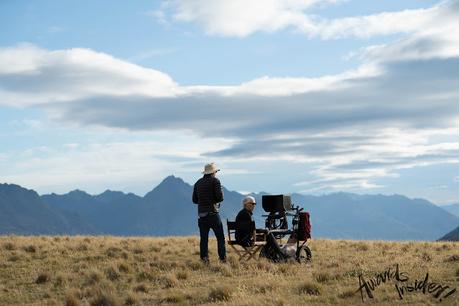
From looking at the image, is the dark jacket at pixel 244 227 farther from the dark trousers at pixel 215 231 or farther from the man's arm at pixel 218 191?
the man's arm at pixel 218 191

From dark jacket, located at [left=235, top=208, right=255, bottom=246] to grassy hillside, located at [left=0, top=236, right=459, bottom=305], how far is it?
928mm

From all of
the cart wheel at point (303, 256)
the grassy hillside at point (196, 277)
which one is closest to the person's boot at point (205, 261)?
the grassy hillside at point (196, 277)

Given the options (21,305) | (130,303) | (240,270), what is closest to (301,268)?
(240,270)

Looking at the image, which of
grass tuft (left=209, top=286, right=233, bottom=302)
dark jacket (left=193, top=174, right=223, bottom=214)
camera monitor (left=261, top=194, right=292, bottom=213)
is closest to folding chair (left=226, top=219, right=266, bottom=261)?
dark jacket (left=193, top=174, right=223, bottom=214)

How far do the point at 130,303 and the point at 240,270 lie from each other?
409 cm

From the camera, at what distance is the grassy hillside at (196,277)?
11.1 meters

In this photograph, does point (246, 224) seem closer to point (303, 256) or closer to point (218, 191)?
point (218, 191)

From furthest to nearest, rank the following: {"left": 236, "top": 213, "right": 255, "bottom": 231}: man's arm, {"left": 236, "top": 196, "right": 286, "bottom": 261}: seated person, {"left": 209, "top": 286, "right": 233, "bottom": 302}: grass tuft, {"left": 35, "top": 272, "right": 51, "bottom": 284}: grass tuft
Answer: {"left": 236, "top": 213, "right": 255, "bottom": 231}: man's arm < {"left": 236, "top": 196, "right": 286, "bottom": 261}: seated person < {"left": 35, "top": 272, "right": 51, "bottom": 284}: grass tuft < {"left": 209, "top": 286, "right": 233, "bottom": 302}: grass tuft

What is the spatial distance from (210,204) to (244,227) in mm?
1209

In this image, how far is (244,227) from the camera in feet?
55.7

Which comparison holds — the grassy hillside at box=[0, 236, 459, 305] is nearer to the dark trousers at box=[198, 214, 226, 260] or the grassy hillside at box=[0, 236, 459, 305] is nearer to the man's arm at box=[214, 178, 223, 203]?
the dark trousers at box=[198, 214, 226, 260]

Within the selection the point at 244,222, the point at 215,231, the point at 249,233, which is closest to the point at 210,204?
the point at 215,231

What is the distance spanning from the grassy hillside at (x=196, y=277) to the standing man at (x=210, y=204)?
92 centimetres

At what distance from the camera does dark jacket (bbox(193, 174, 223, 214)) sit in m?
16.6
